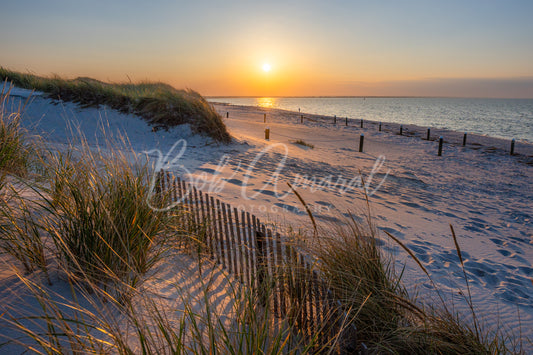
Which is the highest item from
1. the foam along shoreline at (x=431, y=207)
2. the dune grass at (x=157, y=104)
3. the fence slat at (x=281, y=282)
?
the dune grass at (x=157, y=104)

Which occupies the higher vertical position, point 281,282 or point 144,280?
point 144,280

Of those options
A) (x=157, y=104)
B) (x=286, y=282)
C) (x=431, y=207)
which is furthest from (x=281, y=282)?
(x=157, y=104)

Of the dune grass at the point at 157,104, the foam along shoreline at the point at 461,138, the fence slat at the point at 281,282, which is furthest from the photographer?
the foam along shoreline at the point at 461,138

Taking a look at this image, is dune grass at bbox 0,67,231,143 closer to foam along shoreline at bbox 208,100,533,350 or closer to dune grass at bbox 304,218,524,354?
foam along shoreline at bbox 208,100,533,350

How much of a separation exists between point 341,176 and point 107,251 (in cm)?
813

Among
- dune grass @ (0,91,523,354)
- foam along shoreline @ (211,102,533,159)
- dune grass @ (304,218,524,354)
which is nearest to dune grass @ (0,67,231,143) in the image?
dune grass @ (0,91,523,354)

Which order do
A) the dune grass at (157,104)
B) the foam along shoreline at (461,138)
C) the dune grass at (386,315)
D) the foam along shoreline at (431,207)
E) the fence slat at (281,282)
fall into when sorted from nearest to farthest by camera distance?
the dune grass at (386,315) < the fence slat at (281,282) < the foam along shoreline at (431,207) < the dune grass at (157,104) < the foam along shoreline at (461,138)

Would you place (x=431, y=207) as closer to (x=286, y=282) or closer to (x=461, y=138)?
(x=286, y=282)

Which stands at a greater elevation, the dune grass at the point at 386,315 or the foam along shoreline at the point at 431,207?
the dune grass at the point at 386,315

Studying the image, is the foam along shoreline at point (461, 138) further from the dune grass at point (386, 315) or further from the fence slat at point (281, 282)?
the fence slat at point (281, 282)

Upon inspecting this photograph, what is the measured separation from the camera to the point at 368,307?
2.40 m

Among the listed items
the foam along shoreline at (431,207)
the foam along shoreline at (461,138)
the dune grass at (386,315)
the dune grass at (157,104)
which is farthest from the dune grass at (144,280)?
the foam along shoreline at (461,138)

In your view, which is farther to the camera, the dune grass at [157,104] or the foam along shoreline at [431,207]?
the dune grass at [157,104]

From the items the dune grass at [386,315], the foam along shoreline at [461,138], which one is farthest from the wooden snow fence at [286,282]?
the foam along shoreline at [461,138]
